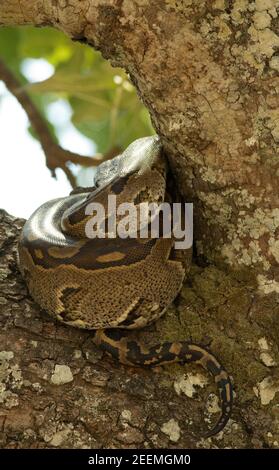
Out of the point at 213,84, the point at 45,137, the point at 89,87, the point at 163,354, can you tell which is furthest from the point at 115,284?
the point at 89,87

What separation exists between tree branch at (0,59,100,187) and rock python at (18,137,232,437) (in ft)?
6.11

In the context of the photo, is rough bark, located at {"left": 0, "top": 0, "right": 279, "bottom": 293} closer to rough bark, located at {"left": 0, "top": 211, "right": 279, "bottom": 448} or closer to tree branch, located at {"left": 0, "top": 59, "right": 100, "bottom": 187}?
rough bark, located at {"left": 0, "top": 211, "right": 279, "bottom": 448}

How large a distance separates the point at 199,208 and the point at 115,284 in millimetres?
747

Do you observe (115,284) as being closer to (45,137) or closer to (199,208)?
(199,208)

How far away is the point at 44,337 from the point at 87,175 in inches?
116

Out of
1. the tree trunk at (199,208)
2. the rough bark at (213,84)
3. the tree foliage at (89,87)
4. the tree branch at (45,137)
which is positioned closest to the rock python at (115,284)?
the tree trunk at (199,208)

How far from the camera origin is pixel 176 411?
157 inches

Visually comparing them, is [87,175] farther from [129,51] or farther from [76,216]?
[129,51]

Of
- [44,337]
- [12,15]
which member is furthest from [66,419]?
[12,15]

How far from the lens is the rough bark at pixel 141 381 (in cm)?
384

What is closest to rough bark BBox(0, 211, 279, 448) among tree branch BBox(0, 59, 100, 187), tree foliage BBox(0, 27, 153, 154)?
tree branch BBox(0, 59, 100, 187)

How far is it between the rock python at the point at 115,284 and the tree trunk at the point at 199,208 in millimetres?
114

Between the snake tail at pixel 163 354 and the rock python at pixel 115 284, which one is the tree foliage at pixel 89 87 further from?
the snake tail at pixel 163 354

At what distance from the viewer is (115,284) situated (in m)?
4.39
